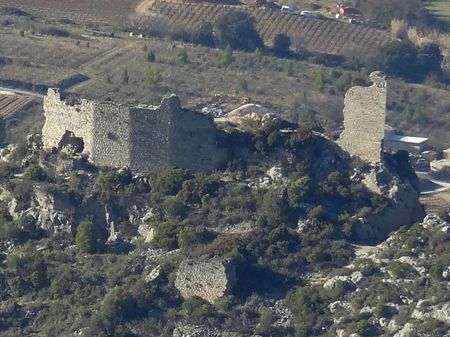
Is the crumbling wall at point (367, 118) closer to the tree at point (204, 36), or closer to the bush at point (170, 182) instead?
the bush at point (170, 182)

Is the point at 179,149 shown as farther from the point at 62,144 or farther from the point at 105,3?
the point at 105,3

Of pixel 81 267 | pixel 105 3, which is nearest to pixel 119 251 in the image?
pixel 81 267

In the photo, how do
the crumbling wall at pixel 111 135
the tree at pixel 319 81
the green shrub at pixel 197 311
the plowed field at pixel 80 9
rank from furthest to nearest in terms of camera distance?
the plowed field at pixel 80 9, the tree at pixel 319 81, the crumbling wall at pixel 111 135, the green shrub at pixel 197 311

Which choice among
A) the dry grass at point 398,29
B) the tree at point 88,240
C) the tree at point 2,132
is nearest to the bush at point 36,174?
the tree at point 88,240

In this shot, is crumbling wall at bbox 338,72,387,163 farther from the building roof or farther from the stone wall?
the building roof

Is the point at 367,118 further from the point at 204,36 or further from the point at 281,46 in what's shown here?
the point at 281,46

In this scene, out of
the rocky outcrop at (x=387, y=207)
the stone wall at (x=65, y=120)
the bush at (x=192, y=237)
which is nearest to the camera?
the bush at (x=192, y=237)

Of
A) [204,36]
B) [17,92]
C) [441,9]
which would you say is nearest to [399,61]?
[204,36]

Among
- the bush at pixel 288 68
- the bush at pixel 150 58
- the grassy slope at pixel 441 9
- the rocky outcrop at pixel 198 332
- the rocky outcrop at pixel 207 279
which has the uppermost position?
the grassy slope at pixel 441 9

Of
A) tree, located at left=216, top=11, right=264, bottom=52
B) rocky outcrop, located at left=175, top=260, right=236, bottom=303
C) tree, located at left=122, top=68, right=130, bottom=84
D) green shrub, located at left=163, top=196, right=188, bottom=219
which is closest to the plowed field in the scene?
tree, located at left=216, top=11, right=264, bottom=52
